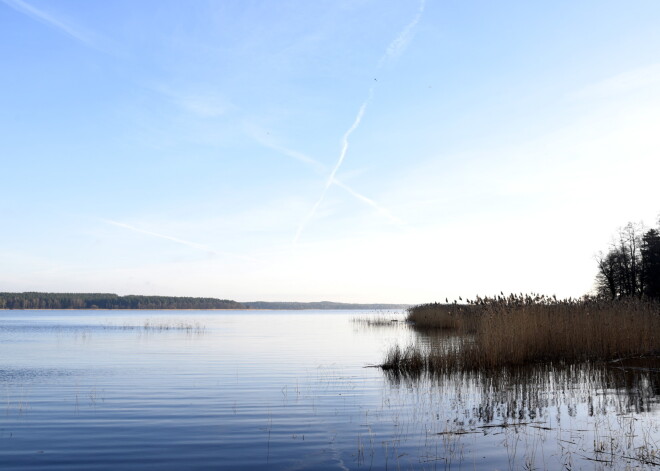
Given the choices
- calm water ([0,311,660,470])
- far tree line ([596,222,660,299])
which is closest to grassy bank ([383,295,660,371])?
calm water ([0,311,660,470])

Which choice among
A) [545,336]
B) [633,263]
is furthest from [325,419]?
[633,263]

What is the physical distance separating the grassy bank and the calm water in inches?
49.5

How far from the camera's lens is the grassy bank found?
1565cm

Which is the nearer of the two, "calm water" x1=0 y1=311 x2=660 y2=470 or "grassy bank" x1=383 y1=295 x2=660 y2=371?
"calm water" x1=0 y1=311 x2=660 y2=470

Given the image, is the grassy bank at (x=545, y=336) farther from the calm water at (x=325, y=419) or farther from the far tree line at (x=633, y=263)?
the far tree line at (x=633, y=263)

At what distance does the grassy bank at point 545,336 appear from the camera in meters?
15.6

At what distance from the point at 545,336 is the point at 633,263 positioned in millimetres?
51160

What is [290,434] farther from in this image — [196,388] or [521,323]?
[521,323]

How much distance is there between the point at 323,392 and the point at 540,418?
5.31 m

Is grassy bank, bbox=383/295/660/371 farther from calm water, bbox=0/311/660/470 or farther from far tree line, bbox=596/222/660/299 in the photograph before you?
far tree line, bbox=596/222/660/299

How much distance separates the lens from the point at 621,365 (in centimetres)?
1530

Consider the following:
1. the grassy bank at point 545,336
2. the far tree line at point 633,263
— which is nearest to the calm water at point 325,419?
the grassy bank at point 545,336

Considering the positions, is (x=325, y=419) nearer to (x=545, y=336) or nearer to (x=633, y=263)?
(x=545, y=336)

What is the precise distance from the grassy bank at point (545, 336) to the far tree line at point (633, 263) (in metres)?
39.8
